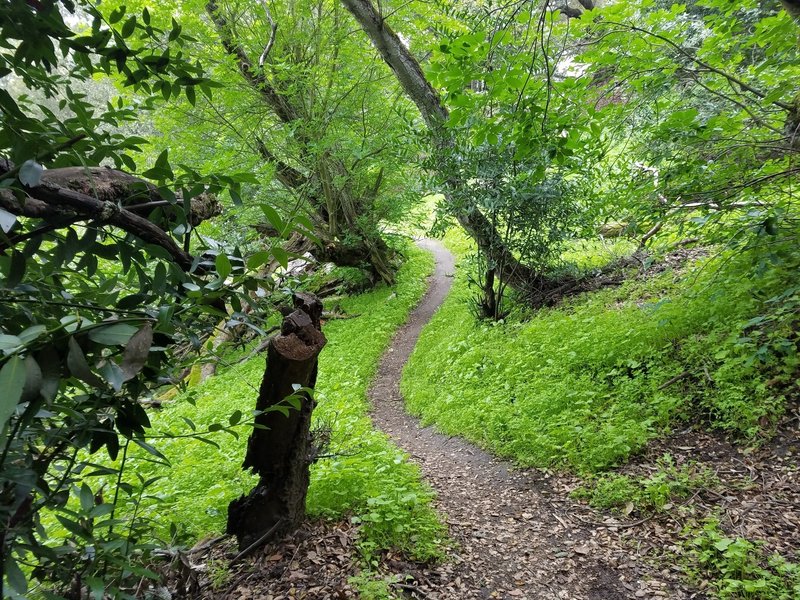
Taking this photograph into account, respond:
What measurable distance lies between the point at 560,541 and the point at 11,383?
396cm

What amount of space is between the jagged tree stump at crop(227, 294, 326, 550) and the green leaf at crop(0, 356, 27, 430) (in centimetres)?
200

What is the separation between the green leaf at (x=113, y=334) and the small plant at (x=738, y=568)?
359 centimetres

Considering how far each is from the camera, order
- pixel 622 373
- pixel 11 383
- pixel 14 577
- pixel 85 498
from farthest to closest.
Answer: pixel 622 373 → pixel 85 498 → pixel 14 577 → pixel 11 383

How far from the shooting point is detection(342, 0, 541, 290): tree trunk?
6428mm

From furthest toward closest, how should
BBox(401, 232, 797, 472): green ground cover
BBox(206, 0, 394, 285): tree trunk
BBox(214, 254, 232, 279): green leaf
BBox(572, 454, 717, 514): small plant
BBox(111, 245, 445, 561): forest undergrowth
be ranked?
BBox(206, 0, 394, 285): tree trunk < BBox(401, 232, 797, 472): green ground cover < BBox(572, 454, 717, 514): small plant < BBox(111, 245, 445, 561): forest undergrowth < BBox(214, 254, 232, 279): green leaf

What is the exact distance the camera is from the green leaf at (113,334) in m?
1.03

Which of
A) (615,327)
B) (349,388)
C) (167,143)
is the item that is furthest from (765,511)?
(167,143)

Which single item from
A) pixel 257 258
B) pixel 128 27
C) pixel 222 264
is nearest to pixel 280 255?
pixel 257 258

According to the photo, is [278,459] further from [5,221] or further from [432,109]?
[432,109]

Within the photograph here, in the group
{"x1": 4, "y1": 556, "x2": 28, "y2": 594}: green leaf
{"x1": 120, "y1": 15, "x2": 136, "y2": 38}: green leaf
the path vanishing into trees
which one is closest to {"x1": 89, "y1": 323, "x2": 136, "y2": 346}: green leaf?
{"x1": 4, "y1": 556, "x2": 28, "y2": 594}: green leaf

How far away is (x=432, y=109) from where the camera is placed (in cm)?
705

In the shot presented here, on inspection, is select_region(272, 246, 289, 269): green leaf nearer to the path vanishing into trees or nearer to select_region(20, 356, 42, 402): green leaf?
select_region(20, 356, 42, 402): green leaf

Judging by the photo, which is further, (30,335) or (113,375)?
(113,375)

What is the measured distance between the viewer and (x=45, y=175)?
48.6 inches
